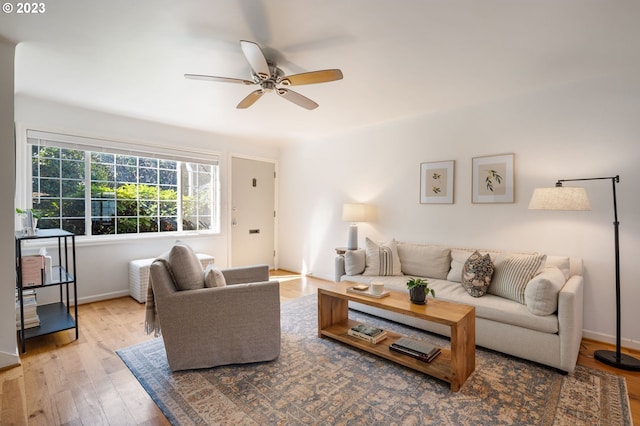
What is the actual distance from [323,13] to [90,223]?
3.73 m

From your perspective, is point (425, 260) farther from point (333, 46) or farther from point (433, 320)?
point (333, 46)

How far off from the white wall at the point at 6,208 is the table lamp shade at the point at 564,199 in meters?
4.16

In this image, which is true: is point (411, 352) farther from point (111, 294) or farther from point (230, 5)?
point (111, 294)

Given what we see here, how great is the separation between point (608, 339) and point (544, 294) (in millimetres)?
1148

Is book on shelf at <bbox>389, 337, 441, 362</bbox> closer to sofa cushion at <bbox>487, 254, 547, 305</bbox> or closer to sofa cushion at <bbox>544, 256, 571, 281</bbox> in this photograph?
sofa cushion at <bbox>487, 254, 547, 305</bbox>

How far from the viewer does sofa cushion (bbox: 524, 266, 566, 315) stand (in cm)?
223

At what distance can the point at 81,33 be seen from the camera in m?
2.09

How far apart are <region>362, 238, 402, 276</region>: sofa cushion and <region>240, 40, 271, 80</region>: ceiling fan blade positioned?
7.26 feet

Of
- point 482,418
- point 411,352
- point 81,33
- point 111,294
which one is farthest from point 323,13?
point 111,294

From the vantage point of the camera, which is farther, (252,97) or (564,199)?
(252,97)

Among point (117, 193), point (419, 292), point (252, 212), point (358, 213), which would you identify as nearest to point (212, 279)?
point (419, 292)

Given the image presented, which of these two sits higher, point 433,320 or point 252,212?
point 252,212

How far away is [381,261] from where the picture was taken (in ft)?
11.5

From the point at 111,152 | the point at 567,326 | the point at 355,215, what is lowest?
the point at 567,326
